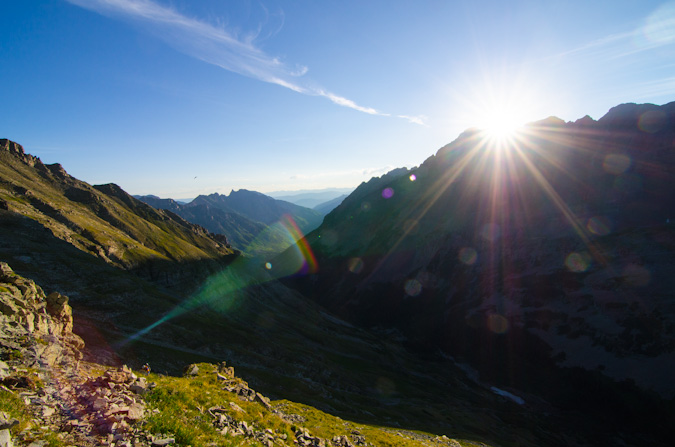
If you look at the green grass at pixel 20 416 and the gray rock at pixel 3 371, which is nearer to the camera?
the green grass at pixel 20 416

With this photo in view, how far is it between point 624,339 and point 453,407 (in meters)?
61.9

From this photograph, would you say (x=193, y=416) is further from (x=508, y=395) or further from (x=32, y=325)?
(x=508, y=395)

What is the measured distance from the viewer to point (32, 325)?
22375 millimetres

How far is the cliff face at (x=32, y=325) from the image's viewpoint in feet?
52.6

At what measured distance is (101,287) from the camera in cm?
6206

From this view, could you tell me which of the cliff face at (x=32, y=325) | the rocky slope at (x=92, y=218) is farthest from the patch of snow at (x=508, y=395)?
the rocky slope at (x=92, y=218)

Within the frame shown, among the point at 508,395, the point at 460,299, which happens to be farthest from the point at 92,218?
the point at 508,395

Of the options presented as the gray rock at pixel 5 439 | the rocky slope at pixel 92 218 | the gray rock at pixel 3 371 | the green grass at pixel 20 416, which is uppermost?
the gray rock at pixel 5 439

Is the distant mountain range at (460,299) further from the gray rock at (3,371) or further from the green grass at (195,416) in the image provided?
the green grass at (195,416)

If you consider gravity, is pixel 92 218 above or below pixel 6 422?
below

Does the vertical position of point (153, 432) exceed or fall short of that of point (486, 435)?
it exceeds it

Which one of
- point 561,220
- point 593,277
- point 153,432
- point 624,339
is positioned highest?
point 561,220

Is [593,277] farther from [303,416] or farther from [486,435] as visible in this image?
[303,416]

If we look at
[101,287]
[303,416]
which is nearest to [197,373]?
[303,416]
